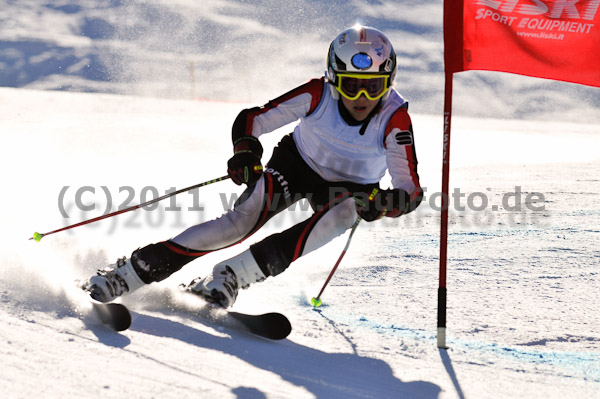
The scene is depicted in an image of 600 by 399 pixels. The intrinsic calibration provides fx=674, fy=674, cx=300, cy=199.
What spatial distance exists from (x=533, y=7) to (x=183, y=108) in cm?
1288

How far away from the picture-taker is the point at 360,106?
12.1 ft

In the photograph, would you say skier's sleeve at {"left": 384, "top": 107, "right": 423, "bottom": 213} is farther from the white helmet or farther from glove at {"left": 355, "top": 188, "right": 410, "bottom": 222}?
the white helmet

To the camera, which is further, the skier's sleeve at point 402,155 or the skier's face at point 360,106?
the skier's face at point 360,106

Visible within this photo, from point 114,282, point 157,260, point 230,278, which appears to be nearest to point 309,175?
point 230,278

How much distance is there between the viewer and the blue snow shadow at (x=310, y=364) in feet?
8.45

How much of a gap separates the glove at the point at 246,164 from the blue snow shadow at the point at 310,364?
805 millimetres

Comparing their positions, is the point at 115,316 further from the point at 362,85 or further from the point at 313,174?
the point at 362,85

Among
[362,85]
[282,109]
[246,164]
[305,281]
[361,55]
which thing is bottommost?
[305,281]

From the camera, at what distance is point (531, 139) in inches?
556

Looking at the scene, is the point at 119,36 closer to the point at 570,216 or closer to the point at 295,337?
the point at 570,216

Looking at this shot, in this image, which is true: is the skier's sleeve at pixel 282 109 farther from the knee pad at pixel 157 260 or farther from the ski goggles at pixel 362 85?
the knee pad at pixel 157 260

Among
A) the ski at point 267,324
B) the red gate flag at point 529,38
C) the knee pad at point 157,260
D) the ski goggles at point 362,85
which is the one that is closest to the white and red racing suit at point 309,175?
the knee pad at point 157,260

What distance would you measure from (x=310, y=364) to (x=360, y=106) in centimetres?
150

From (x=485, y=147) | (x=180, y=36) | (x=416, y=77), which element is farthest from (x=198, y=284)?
A: (x=180, y=36)
